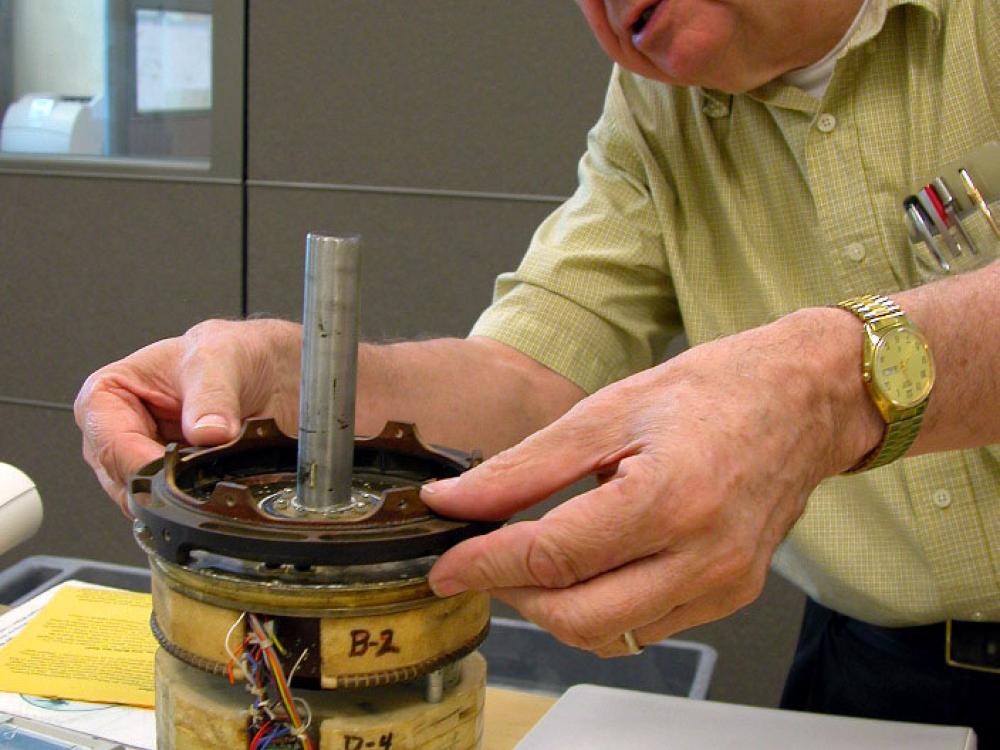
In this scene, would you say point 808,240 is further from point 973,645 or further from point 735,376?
point 735,376

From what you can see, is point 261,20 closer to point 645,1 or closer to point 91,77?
point 91,77

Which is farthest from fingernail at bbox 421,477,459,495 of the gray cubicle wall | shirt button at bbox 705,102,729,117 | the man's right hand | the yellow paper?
the gray cubicle wall

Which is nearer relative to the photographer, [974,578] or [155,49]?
[974,578]

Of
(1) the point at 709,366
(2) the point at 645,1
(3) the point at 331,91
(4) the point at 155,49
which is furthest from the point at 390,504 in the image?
(4) the point at 155,49

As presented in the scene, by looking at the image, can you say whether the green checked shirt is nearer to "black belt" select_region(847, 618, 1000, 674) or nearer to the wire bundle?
"black belt" select_region(847, 618, 1000, 674)

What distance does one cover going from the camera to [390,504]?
0.59 metres

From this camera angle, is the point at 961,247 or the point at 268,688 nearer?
the point at 268,688

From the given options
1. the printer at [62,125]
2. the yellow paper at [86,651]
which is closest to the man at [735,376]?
the yellow paper at [86,651]

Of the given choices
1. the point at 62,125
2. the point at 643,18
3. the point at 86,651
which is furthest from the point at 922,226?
the point at 62,125

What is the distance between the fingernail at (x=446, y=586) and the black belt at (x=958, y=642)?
645 mm

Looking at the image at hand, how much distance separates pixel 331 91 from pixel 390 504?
1.65m

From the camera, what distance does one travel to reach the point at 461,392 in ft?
3.74

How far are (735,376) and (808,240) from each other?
501 millimetres

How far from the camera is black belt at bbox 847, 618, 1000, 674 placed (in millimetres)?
1040
